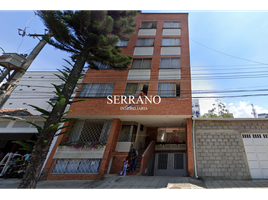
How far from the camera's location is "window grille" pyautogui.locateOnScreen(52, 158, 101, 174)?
8710 mm

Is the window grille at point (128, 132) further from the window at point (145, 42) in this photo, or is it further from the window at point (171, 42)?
the window at point (171, 42)

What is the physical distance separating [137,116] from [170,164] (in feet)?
16.9

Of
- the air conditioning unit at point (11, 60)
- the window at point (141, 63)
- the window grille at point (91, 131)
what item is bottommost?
the window grille at point (91, 131)

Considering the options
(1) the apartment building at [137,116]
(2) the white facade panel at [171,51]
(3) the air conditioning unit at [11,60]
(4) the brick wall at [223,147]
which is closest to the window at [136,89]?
(1) the apartment building at [137,116]

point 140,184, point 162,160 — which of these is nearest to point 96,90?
point 140,184

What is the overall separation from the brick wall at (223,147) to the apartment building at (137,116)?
0.76 m

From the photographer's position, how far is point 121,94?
10.6 meters

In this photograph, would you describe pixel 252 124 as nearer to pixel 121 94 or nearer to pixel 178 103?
pixel 178 103

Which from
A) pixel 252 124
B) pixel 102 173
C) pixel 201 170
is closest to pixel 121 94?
pixel 102 173

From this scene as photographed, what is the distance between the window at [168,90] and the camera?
9945mm

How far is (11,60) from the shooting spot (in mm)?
7738

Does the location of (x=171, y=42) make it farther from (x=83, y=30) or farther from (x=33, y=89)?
(x=33, y=89)
